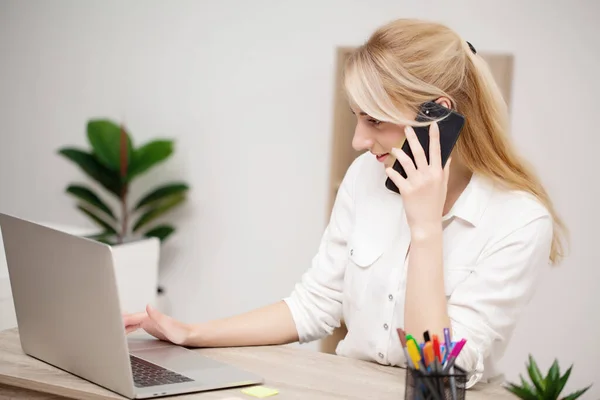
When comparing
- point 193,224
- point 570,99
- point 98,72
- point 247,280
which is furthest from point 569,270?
point 98,72

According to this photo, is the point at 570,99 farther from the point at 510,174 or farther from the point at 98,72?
the point at 98,72

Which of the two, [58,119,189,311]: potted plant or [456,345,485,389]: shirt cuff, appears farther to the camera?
[58,119,189,311]: potted plant

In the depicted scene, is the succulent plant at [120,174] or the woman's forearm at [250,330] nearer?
→ the woman's forearm at [250,330]

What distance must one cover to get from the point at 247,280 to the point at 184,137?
77 centimetres

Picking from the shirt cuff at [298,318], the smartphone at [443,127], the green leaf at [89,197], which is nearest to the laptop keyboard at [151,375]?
the shirt cuff at [298,318]

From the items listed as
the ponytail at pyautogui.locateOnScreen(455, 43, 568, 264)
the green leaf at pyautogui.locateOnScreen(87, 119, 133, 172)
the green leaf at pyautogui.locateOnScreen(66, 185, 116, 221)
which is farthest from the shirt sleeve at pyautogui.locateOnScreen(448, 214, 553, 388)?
the green leaf at pyautogui.locateOnScreen(66, 185, 116, 221)

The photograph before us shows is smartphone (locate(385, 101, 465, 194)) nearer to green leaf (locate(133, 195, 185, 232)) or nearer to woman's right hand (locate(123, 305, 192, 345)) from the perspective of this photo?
woman's right hand (locate(123, 305, 192, 345))

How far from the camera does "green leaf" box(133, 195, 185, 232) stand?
3762 millimetres

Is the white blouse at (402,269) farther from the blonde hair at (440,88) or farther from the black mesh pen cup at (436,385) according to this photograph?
the black mesh pen cup at (436,385)

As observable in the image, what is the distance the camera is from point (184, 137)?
3883 millimetres

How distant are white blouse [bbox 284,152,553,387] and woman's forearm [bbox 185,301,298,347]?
0.11ft

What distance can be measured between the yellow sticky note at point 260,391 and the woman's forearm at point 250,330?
283 mm

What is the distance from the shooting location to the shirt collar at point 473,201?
1650mm

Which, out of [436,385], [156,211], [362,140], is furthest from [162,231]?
[436,385]
